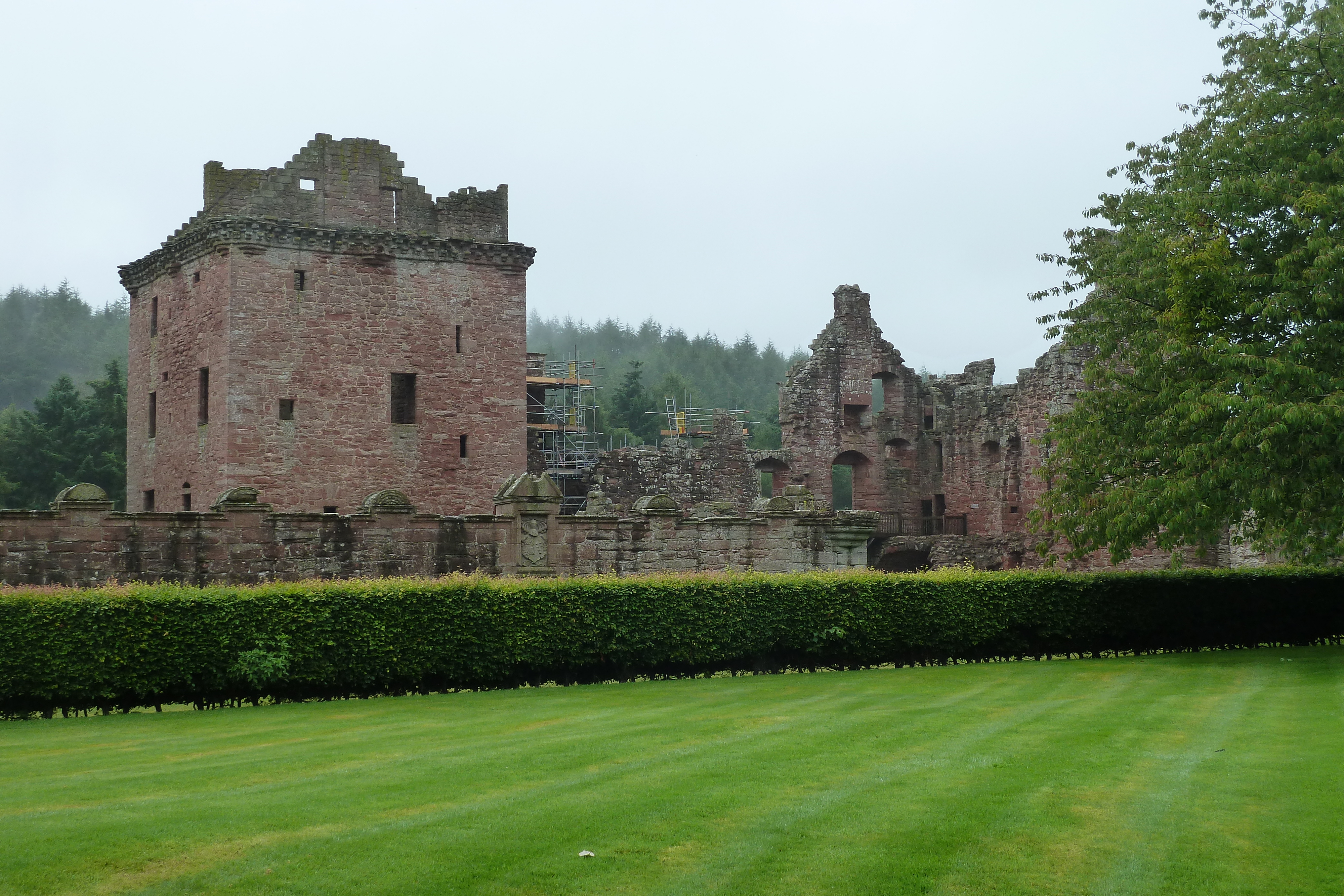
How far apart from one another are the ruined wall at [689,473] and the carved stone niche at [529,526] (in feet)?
46.9

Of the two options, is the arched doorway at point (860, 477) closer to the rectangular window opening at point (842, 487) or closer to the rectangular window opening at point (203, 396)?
the rectangular window opening at point (203, 396)

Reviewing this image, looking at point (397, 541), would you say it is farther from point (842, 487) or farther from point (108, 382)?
point (842, 487)

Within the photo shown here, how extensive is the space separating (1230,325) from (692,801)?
1354 cm

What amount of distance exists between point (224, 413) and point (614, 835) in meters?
23.2

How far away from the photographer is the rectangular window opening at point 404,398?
29.7m

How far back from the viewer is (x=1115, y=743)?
32.7 feet

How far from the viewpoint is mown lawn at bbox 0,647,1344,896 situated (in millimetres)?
6348

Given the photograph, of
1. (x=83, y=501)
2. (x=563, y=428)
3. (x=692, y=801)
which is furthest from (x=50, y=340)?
(x=692, y=801)

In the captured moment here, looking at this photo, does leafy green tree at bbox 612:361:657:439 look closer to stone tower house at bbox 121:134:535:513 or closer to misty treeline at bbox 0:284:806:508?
misty treeline at bbox 0:284:806:508

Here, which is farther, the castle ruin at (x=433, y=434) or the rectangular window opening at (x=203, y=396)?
the rectangular window opening at (x=203, y=396)

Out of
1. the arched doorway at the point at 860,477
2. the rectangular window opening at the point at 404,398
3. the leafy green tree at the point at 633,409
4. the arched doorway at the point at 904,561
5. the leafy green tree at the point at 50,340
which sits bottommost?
the arched doorway at the point at 904,561

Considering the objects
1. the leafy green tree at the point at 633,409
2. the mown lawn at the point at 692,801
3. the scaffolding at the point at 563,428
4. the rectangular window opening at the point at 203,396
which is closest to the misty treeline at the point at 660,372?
the leafy green tree at the point at 633,409

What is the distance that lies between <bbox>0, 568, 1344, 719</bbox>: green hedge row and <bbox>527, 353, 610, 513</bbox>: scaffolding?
18044 mm

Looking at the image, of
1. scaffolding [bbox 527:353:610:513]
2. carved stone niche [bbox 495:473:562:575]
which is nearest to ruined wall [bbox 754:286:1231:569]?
scaffolding [bbox 527:353:610:513]
